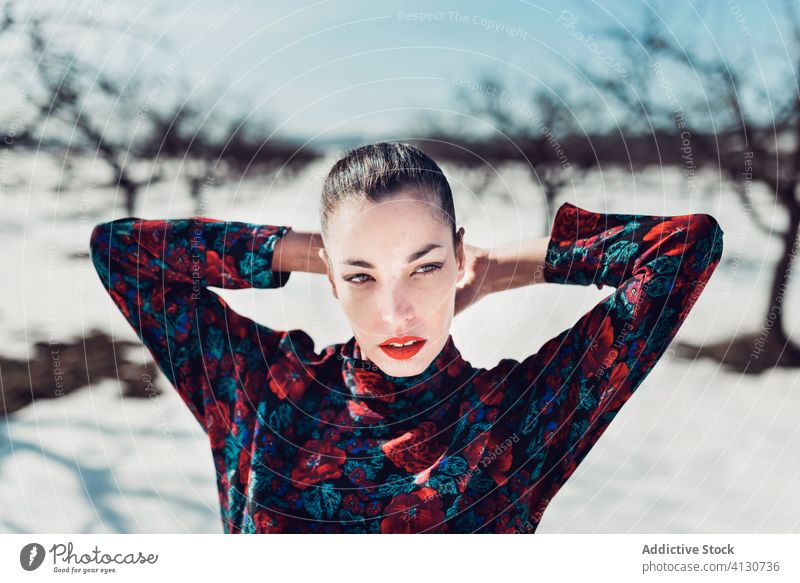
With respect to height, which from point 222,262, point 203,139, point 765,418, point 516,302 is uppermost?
point 203,139

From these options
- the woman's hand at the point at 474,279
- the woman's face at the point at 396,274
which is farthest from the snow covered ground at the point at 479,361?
the woman's face at the point at 396,274

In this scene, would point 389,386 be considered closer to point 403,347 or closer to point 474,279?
point 403,347

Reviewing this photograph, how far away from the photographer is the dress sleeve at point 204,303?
69.0 inches

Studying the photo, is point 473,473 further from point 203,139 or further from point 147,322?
point 203,139

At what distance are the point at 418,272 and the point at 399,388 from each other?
25cm

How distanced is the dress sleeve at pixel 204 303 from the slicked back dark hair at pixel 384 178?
0.19m

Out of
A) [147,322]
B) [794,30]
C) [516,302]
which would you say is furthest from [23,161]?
[794,30]

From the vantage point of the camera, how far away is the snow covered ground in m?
1.88

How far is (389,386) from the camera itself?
1680 mm

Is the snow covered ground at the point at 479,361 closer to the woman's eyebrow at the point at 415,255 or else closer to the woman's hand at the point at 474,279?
the woman's hand at the point at 474,279

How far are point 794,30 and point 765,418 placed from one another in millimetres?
933

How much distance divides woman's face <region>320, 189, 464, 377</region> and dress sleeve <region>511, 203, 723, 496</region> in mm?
208

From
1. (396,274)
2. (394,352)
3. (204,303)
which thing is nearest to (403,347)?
(394,352)

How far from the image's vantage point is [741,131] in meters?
1.95
